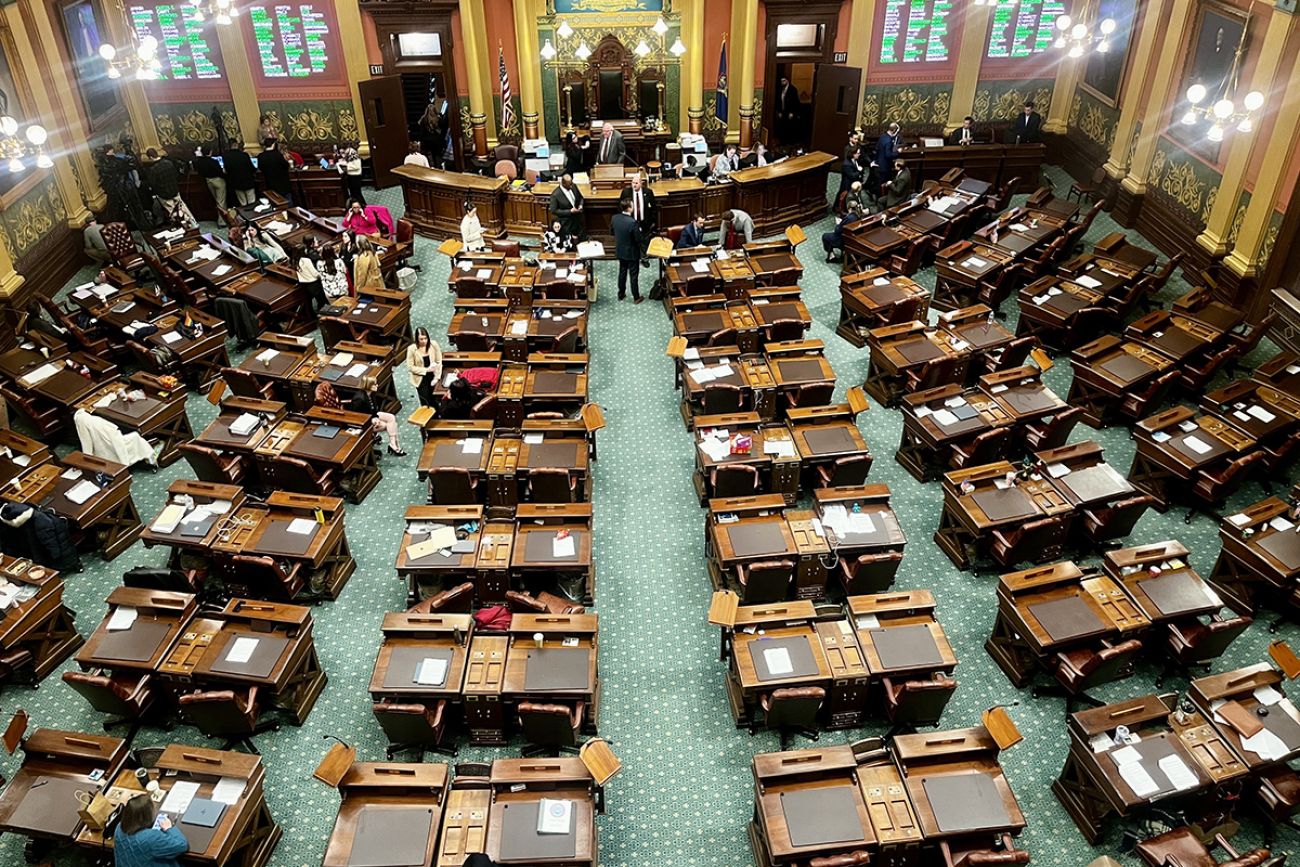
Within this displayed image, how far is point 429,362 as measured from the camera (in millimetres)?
12312

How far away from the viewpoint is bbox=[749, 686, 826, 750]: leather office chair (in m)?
8.05

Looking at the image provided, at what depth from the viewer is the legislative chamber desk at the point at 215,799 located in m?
7.05

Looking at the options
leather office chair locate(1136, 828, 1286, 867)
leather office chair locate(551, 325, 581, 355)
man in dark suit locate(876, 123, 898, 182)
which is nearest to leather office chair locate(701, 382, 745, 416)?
leather office chair locate(551, 325, 581, 355)

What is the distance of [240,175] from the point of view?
17969mm

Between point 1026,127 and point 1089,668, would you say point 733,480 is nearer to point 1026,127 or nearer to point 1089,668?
point 1089,668

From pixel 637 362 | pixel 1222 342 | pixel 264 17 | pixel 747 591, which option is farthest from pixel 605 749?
pixel 264 17

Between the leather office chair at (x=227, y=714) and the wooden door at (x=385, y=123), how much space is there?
46.4 feet

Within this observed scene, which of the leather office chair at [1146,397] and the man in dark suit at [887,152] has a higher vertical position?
the man in dark suit at [887,152]

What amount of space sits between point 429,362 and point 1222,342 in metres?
10.9

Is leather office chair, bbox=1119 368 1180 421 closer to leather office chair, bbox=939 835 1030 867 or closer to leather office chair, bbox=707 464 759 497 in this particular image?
leather office chair, bbox=707 464 759 497

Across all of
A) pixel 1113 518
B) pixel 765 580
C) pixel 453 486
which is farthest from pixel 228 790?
pixel 1113 518

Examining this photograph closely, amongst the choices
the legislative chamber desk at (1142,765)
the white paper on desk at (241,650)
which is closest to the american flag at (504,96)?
the white paper on desk at (241,650)

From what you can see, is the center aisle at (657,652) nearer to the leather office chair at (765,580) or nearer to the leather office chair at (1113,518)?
the leather office chair at (765,580)

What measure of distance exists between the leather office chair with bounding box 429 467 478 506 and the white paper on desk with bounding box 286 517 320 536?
140 cm
